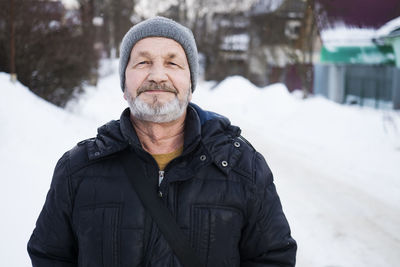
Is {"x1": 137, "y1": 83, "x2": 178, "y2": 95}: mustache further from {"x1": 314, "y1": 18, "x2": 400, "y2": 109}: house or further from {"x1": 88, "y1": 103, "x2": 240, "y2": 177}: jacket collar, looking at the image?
{"x1": 314, "y1": 18, "x2": 400, "y2": 109}: house

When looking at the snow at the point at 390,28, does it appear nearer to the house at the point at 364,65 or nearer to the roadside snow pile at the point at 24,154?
the house at the point at 364,65

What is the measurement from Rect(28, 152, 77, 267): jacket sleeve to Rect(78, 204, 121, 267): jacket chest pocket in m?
0.12

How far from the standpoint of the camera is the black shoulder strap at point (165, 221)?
5.97 ft

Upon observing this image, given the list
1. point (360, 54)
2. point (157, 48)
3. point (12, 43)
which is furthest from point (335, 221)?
→ point (360, 54)

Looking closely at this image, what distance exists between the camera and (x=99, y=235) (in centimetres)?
190

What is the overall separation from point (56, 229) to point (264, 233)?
1.04 metres

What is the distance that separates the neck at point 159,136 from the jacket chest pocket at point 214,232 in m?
0.39

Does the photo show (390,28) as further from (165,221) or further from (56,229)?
(56,229)

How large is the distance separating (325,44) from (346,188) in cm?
1395

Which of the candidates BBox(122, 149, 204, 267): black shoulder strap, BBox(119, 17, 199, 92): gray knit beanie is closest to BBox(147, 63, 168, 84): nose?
BBox(119, 17, 199, 92): gray knit beanie

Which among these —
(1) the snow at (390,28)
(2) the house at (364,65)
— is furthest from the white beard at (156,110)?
(2) the house at (364,65)

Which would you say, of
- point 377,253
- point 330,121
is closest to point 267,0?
point 330,121

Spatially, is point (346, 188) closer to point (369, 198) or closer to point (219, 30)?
point (369, 198)

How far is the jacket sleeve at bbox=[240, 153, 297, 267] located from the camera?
1.97m
